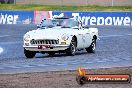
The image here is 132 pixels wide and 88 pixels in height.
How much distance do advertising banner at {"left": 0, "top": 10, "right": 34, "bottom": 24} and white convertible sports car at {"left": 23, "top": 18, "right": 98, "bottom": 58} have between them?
29.4 m

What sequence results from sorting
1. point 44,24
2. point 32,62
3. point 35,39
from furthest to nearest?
point 44,24 → point 35,39 → point 32,62

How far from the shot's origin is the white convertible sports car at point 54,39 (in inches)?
755

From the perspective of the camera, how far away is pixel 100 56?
65.1ft

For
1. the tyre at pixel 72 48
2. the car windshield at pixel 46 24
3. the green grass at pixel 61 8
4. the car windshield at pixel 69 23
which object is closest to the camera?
the tyre at pixel 72 48

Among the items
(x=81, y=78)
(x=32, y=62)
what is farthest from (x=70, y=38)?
(x=81, y=78)

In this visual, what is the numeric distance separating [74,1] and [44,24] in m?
54.5

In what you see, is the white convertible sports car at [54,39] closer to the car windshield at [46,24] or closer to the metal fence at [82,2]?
the car windshield at [46,24]

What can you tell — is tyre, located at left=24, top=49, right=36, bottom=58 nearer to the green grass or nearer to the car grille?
the car grille

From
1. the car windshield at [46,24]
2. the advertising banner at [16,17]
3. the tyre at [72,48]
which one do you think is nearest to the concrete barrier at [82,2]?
the advertising banner at [16,17]

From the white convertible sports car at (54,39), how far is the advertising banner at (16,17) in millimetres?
29426

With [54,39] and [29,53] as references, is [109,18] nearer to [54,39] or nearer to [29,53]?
[29,53]

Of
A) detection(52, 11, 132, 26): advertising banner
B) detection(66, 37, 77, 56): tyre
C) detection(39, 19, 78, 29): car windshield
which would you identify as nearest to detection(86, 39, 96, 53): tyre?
detection(39, 19, 78, 29): car windshield

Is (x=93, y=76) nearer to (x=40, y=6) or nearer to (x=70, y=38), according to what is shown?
(x=70, y=38)

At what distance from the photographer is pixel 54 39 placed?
1914cm
